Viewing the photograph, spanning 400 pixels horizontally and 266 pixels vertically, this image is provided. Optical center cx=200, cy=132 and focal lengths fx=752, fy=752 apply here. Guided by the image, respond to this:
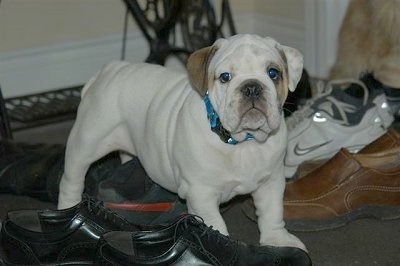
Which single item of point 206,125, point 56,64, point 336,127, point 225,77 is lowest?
point 56,64

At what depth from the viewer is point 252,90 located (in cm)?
140

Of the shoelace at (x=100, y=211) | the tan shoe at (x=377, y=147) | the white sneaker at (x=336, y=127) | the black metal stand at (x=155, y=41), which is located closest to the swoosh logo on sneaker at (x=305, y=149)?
the white sneaker at (x=336, y=127)

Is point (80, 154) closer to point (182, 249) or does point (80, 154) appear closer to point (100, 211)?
point (100, 211)

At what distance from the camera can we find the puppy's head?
55.6 inches

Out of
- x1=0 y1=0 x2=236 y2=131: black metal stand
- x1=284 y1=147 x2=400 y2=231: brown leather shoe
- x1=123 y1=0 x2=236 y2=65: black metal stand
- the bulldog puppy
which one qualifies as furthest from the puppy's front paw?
x1=123 y1=0 x2=236 y2=65: black metal stand

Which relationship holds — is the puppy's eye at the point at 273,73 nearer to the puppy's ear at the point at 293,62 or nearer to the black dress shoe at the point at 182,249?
the puppy's ear at the point at 293,62

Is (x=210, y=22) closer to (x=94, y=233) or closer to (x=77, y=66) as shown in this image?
(x=77, y=66)

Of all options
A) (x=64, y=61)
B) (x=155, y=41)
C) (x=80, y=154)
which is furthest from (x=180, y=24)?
(x=80, y=154)

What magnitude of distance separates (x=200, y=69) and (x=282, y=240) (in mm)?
409

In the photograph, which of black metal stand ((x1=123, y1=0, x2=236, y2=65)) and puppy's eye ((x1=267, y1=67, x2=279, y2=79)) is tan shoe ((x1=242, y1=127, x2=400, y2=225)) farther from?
black metal stand ((x1=123, y1=0, x2=236, y2=65))

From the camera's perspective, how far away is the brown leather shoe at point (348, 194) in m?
1.70

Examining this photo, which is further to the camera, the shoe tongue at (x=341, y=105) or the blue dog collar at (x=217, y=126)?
the shoe tongue at (x=341, y=105)

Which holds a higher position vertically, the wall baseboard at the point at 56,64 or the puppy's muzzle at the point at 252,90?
the puppy's muzzle at the point at 252,90

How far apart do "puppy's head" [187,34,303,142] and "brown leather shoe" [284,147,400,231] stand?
0.30 metres
